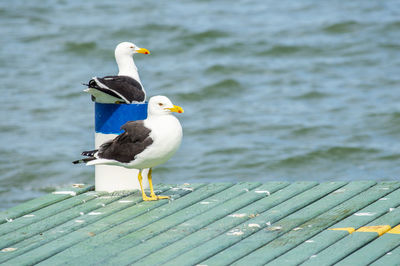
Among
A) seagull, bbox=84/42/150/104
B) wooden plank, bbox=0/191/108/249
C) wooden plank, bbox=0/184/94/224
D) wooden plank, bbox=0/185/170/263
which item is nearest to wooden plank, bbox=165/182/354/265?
wooden plank, bbox=0/185/170/263

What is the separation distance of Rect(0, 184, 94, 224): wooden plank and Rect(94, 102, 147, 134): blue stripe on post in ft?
1.42

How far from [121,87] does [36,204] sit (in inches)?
36.3

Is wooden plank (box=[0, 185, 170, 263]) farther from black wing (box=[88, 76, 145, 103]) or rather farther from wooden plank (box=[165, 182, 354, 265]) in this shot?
A: wooden plank (box=[165, 182, 354, 265])

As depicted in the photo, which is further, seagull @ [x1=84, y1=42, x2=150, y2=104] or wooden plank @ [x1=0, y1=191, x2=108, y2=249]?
seagull @ [x1=84, y1=42, x2=150, y2=104]

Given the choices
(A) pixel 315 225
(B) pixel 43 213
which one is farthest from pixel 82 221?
(A) pixel 315 225

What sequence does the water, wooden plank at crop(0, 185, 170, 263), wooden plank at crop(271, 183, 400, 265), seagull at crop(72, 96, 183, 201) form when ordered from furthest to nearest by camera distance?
the water → seagull at crop(72, 96, 183, 201) → wooden plank at crop(0, 185, 170, 263) → wooden plank at crop(271, 183, 400, 265)

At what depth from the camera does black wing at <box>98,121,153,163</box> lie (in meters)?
4.59

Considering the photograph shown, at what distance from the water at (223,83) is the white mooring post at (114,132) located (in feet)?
11.7

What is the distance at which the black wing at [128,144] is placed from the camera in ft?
15.1

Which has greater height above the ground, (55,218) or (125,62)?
(125,62)

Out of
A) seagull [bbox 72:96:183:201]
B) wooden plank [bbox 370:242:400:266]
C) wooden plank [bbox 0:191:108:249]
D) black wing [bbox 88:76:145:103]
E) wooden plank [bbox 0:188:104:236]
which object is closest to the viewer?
wooden plank [bbox 370:242:400:266]

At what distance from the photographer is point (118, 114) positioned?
510 cm

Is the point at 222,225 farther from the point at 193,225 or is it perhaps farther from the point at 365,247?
the point at 365,247

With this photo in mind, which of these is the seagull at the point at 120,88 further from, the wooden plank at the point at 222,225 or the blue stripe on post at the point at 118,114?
the wooden plank at the point at 222,225
